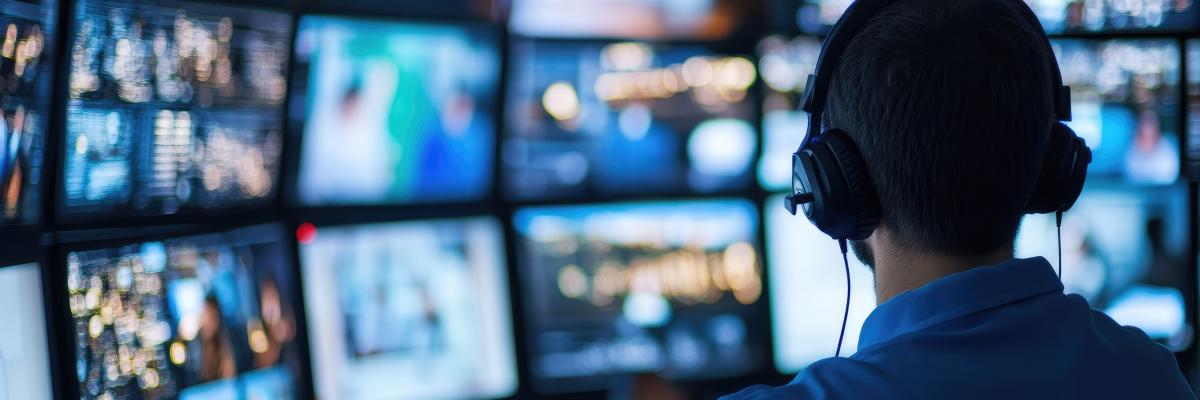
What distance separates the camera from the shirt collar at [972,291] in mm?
867

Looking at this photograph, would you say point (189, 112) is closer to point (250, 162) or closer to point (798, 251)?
point (250, 162)

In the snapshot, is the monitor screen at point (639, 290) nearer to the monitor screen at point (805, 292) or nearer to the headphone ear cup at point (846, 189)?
the monitor screen at point (805, 292)

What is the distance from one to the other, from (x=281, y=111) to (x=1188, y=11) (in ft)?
7.59

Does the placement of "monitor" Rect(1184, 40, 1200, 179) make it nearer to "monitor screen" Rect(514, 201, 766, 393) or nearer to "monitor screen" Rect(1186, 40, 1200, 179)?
"monitor screen" Rect(1186, 40, 1200, 179)

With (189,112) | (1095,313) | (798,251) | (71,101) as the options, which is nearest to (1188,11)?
(798,251)

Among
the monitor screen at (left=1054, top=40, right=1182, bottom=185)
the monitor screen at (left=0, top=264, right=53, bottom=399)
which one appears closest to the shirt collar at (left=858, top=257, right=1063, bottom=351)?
the monitor screen at (left=0, top=264, right=53, bottom=399)

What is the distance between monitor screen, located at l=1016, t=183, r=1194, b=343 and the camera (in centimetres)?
282

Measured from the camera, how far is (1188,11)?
2809 millimetres

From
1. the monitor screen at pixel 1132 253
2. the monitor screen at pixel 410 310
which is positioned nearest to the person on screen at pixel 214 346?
the monitor screen at pixel 410 310

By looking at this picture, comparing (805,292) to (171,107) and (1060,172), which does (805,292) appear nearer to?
(171,107)

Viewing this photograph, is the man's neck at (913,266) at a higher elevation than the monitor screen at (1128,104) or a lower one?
lower

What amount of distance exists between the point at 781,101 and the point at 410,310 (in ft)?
3.51

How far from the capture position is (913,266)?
3.06ft

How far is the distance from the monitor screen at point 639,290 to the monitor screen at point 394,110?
233 millimetres
